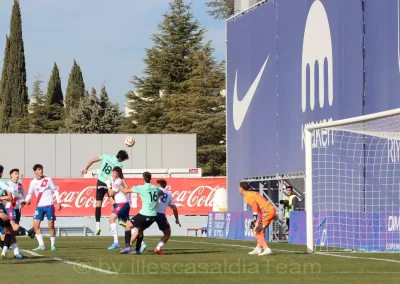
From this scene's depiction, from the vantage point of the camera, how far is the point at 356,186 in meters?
27.6

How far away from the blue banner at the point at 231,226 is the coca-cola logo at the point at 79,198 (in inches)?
309

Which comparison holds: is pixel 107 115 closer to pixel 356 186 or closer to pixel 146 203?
pixel 356 186

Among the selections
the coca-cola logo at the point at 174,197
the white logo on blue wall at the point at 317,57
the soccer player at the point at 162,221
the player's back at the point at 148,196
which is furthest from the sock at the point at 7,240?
the coca-cola logo at the point at 174,197

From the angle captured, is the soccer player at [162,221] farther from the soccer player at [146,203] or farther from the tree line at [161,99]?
the tree line at [161,99]

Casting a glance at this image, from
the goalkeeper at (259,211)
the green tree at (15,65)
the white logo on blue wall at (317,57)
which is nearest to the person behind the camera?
the goalkeeper at (259,211)

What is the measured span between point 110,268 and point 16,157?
133 feet

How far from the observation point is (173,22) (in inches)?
3378

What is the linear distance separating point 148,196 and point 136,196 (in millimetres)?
25273

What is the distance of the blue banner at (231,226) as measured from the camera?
34.2 m

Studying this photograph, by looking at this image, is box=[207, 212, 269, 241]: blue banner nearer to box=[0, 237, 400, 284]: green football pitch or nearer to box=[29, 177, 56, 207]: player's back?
box=[29, 177, 56, 207]: player's back

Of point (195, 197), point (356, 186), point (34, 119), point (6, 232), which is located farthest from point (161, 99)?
point (6, 232)

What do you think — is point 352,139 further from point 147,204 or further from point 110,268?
point 110,268

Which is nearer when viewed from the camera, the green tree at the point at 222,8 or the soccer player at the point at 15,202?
the soccer player at the point at 15,202

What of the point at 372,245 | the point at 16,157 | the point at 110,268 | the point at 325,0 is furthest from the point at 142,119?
the point at 110,268
